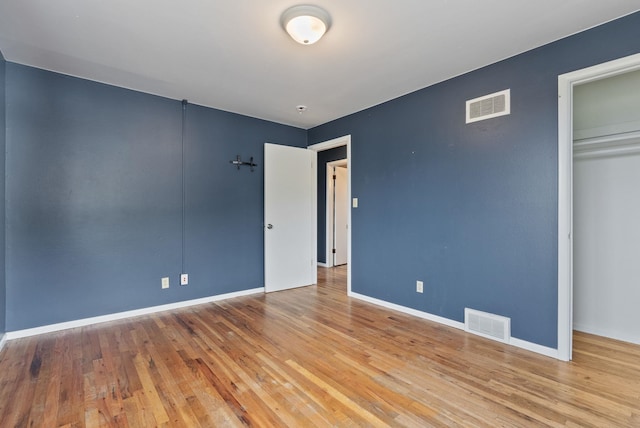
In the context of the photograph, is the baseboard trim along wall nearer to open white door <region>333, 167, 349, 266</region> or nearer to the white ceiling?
open white door <region>333, 167, 349, 266</region>

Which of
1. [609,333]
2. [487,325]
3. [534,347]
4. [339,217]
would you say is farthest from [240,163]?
[609,333]

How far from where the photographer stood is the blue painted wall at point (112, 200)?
276 centimetres

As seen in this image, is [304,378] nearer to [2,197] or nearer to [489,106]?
[489,106]

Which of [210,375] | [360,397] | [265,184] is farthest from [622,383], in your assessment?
[265,184]

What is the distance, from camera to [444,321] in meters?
3.05

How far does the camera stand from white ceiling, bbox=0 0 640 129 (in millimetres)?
1947

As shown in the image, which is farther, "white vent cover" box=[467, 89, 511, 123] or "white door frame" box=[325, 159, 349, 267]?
"white door frame" box=[325, 159, 349, 267]

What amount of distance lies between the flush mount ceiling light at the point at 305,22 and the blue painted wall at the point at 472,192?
161 cm

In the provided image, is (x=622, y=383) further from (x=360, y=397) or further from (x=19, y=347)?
(x=19, y=347)

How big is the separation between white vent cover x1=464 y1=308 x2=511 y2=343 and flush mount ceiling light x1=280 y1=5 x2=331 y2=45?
2.74 meters

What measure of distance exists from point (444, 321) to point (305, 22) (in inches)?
116

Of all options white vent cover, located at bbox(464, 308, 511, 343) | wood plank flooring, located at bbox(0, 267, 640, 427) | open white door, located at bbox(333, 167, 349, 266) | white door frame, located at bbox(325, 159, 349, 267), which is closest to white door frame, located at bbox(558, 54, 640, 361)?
wood plank flooring, located at bbox(0, 267, 640, 427)

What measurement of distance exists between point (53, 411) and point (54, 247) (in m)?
1.73

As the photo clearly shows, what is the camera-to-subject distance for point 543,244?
7.94ft
